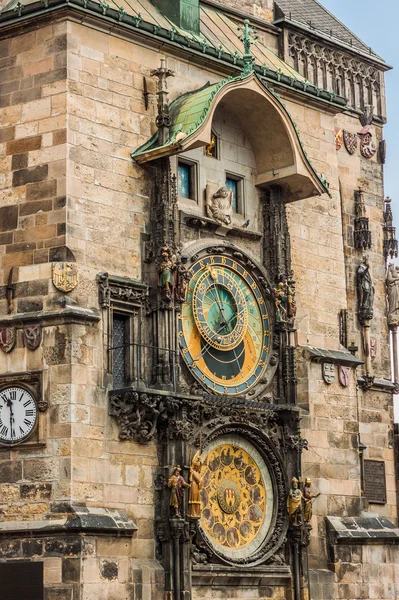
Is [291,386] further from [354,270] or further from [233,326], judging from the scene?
[354,270]

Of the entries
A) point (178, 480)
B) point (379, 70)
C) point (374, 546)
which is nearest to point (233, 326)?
point (178, 480)

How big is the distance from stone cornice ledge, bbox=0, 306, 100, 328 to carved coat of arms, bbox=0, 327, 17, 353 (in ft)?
0.27

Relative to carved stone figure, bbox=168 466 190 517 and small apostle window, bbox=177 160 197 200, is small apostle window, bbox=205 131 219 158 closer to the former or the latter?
small apostle window, bbox=177 160 197 200

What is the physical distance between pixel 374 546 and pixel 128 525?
6595 millimetres

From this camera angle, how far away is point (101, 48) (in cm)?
2575

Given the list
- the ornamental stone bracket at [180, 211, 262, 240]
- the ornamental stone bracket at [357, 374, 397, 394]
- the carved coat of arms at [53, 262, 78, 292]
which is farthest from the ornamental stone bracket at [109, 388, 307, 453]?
the ornamental stone bracket at [357, 374, 397, 394]

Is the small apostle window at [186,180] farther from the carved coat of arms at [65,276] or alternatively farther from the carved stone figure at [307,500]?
the carved stone figure at [307,500]

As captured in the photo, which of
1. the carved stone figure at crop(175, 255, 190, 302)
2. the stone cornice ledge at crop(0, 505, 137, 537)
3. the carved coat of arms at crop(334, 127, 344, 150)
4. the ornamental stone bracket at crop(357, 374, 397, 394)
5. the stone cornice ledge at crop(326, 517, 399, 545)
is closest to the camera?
the stone cornice ledge at crop(0, 505, 137, 537)

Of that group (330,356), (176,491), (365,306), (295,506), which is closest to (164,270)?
(176,491)

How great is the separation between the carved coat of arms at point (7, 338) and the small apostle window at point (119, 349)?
167 cm

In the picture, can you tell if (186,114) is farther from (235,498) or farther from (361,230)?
(361,230)

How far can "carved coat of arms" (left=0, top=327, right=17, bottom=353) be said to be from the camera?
80.1 ft

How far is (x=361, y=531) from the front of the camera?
1119 inches

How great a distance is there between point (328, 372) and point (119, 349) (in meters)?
5.17
